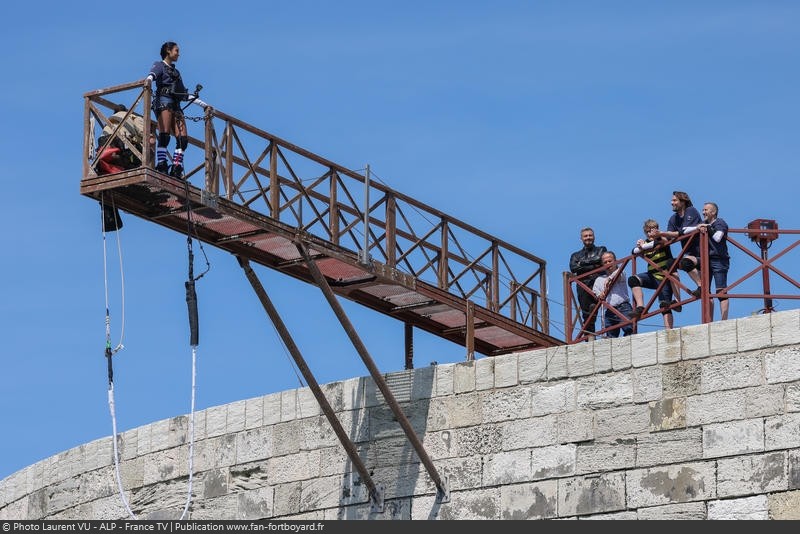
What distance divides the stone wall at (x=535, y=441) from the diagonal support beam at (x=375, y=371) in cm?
11

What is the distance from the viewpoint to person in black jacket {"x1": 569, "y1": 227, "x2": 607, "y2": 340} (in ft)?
66.6

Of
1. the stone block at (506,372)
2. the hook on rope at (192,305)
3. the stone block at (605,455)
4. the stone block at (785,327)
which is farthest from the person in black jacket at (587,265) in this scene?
the hook on rope at (192,305)

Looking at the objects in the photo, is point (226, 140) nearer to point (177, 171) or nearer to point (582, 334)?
point (177, 171)

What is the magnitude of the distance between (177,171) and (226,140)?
90cm

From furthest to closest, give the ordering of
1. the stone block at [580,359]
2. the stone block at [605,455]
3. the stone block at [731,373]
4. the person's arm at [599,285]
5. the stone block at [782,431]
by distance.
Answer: the person's arm at [599,285] → the stone block at [580,359] → the stone block at [605,455] → the stone block at [731,373] → the stone block at [782,431]

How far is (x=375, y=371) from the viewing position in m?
18.7

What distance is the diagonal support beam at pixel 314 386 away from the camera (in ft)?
60.7

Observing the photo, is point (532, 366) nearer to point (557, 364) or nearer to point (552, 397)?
point (557, 364)

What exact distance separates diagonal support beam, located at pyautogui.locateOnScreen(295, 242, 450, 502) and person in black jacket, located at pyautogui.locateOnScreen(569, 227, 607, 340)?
2.51 metres

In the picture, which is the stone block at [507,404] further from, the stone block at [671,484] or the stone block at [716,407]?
the stone block at [716,407]

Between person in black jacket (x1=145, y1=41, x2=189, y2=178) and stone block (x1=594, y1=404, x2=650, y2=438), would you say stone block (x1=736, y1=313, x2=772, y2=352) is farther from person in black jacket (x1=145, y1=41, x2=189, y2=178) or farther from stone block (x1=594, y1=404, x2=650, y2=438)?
person in black jacket (x1=145, y1=41, x2=189, y2=178)

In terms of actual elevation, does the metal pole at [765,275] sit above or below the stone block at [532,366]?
above

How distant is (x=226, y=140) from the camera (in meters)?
18.7
